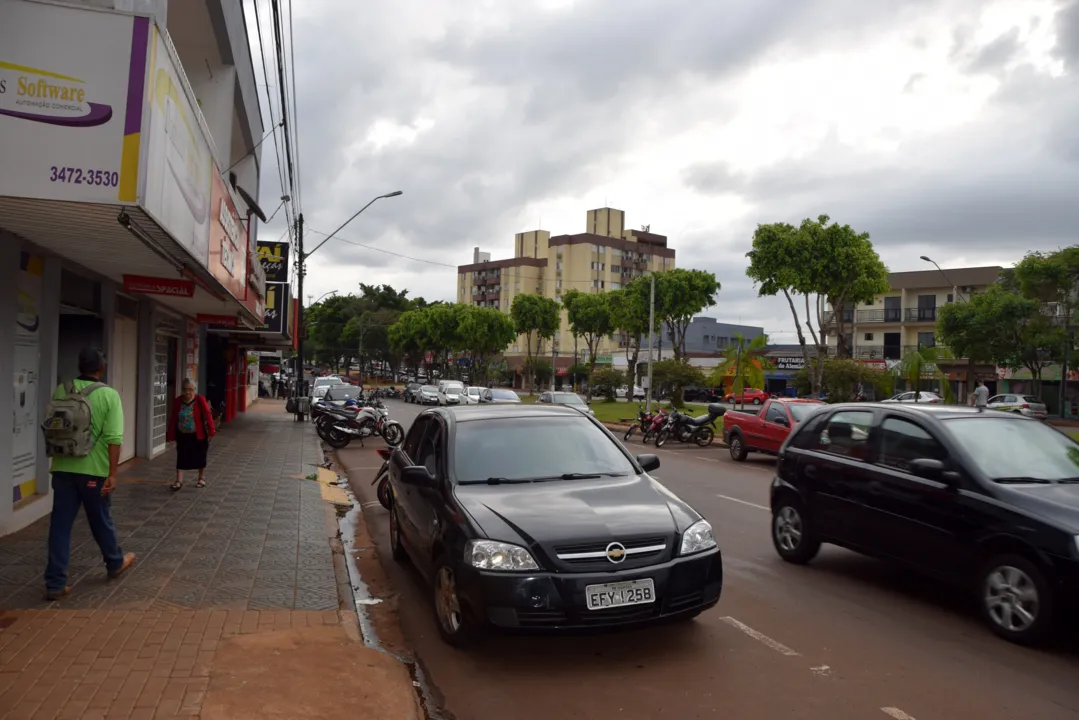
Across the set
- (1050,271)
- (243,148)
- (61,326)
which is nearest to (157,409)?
(61,326)

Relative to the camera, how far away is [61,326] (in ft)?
34.5

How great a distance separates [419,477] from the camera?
6.12 metres

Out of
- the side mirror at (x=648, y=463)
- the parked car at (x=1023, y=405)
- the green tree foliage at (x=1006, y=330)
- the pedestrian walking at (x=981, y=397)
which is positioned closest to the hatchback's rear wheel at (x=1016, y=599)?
the pedestrian walking at (x=981, y=397)

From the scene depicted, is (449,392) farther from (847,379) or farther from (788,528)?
(788,528)

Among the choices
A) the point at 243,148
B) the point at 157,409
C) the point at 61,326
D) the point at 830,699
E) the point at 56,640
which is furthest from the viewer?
the point at 243,148

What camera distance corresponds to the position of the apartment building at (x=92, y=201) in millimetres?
5945

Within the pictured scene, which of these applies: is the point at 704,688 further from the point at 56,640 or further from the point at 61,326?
the point at 61,326

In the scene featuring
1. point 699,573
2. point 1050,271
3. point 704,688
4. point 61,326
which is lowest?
point 704,688

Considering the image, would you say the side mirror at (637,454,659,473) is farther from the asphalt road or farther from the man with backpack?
the man with backpack

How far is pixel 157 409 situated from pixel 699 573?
14.0m

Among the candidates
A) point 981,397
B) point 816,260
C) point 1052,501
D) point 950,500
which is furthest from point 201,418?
point 816,260

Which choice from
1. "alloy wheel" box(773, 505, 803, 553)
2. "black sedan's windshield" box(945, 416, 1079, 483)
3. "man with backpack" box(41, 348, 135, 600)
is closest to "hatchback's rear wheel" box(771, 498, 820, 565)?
"alloy wheel" box(773, 505, 803, 553)

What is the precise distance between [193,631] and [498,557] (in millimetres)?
2133

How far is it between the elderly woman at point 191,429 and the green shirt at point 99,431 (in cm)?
518
